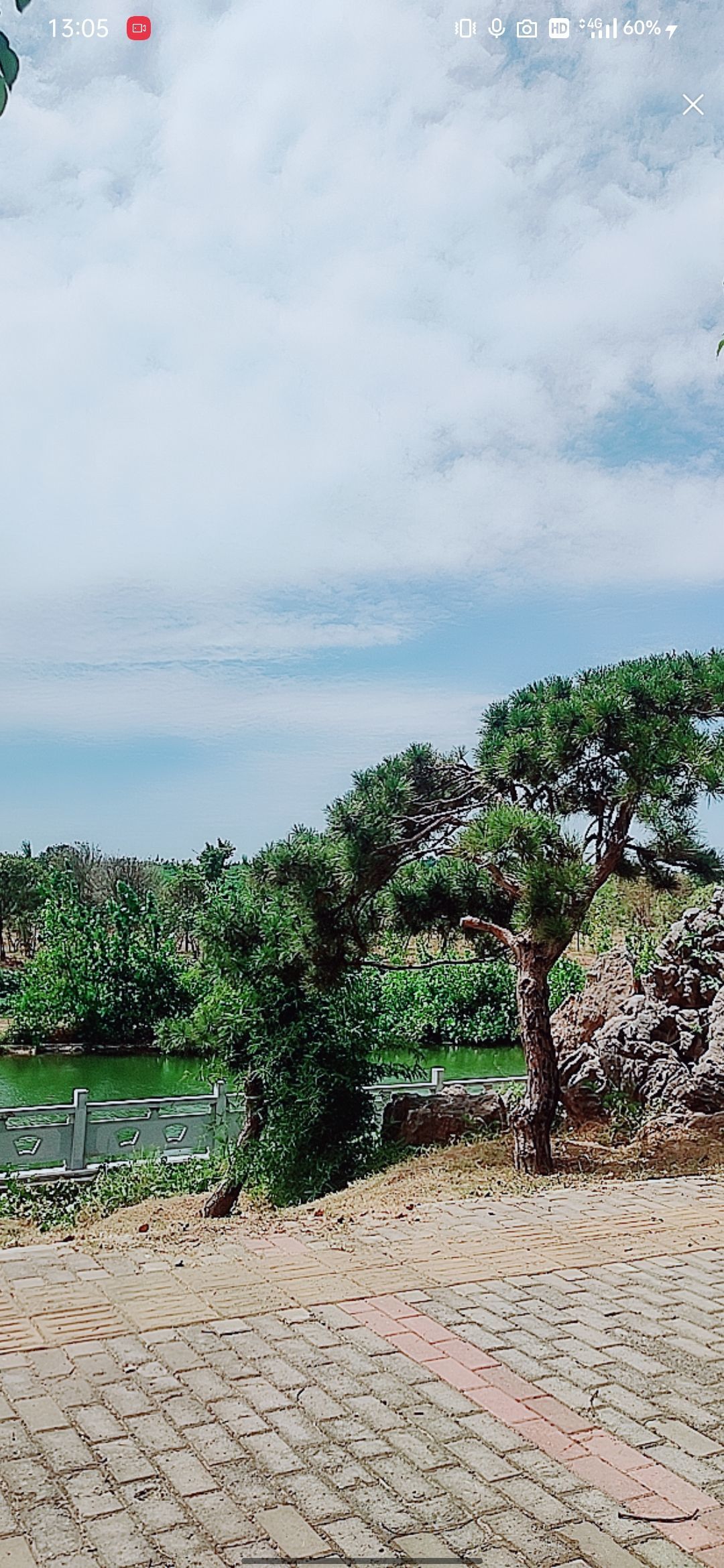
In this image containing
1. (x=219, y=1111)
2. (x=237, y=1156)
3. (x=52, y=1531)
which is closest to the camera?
(x=52, y=1531)

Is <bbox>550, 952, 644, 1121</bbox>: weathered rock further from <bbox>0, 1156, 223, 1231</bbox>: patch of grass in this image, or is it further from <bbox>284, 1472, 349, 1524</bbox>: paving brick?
<bbox>284, 1472, 349, 1524</bbox>: paving brick

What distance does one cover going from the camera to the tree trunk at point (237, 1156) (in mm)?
8234

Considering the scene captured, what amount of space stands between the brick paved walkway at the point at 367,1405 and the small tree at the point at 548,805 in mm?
2054

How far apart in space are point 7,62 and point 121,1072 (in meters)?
20.1

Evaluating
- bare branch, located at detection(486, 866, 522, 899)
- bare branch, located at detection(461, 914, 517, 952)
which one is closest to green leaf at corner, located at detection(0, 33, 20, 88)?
bare branch, located at detection(486, 866, 522, 899)

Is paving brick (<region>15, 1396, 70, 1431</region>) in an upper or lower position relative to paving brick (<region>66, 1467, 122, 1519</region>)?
upper

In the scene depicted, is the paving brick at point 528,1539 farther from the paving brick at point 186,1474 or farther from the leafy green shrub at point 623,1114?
the leafy green shrub at point 623,1114

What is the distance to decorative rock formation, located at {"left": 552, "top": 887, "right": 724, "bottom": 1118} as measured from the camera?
28.2 ft

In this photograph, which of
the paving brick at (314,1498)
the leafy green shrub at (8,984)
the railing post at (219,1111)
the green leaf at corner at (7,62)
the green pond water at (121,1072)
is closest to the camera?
the green leaf at corner at (7,62)

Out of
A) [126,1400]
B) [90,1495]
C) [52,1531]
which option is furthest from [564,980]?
[52,1531]

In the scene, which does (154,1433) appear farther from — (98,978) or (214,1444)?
(98,978)

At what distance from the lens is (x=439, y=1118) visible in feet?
28.9

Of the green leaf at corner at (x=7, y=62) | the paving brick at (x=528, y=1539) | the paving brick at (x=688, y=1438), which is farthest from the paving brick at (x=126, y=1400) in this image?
the green leaf at corner at (x=7, y=62)

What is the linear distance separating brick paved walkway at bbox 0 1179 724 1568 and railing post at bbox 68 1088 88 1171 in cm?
415
